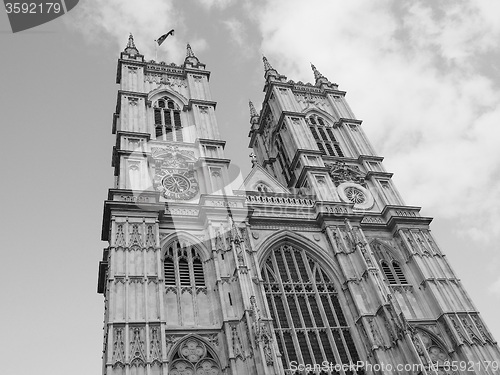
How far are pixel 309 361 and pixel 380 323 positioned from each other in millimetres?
3788

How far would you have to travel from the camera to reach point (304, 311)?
23750 mm

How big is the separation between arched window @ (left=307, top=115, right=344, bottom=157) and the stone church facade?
234 mm

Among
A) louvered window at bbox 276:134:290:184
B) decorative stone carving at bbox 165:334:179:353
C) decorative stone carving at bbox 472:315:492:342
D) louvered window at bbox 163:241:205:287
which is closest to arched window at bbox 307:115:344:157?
louvered window at bbox 276:134:290:184

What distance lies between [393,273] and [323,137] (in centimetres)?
1256

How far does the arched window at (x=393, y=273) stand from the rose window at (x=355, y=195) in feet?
15.3

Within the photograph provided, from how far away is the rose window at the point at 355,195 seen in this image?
3075 cm

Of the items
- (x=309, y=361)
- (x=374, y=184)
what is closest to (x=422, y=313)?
(x=309, y=361)

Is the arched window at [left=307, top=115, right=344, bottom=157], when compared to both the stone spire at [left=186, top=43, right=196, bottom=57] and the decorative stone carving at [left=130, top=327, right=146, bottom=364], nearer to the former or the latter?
the stone spire at [left=186, top=43, right=196, bottom=57]

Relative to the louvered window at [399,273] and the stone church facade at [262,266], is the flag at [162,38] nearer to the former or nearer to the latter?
the stone church facade at [262,266]

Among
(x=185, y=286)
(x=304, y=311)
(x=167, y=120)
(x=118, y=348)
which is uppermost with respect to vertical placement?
(x=167, y=120)

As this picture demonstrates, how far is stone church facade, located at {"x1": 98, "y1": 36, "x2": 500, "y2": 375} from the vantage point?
20.6 meters

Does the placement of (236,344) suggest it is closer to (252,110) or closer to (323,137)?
(323,137)

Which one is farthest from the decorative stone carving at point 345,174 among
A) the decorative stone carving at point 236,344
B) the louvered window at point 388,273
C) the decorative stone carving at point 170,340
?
the decorative stone carving at point 170,340

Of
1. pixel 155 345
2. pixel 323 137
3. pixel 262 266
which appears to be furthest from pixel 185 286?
pixel 323 137
